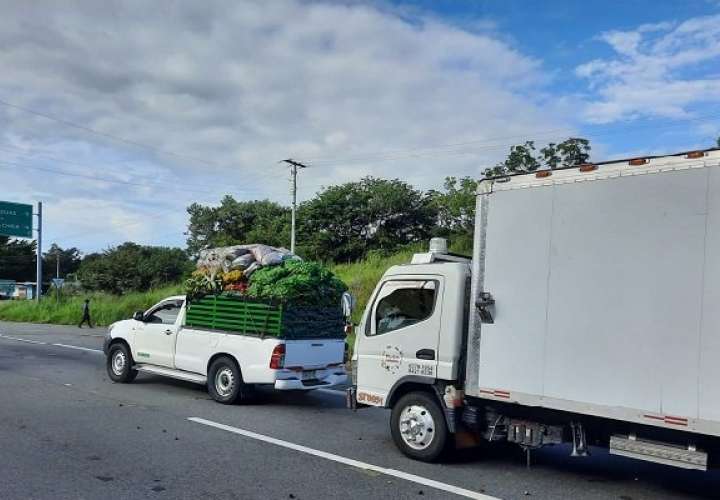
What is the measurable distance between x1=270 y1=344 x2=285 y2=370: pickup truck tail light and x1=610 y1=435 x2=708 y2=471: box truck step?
5339 millimetres

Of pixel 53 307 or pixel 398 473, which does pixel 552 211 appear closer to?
pixel 398 473

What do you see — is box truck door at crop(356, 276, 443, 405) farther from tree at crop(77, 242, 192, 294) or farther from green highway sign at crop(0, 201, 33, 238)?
tree at crop(77, 242, 192, 294)

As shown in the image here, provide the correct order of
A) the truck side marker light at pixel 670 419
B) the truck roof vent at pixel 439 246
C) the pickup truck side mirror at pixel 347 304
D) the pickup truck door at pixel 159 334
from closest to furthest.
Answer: the truck side marker light at pixel 670 419 < the truck roof vent at pixel 439 246 < the pickup truck side mirror at pixel 347 304 < the pickup truck door at pixel 159 334

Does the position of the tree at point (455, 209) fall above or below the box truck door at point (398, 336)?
above

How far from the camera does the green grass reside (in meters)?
34.3

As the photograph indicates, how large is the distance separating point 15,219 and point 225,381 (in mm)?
34136

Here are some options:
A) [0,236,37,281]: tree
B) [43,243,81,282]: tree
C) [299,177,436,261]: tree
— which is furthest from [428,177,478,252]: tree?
[43,243,81,282]: tree

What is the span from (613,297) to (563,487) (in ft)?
6.52

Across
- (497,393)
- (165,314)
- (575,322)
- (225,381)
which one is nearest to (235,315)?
(225,381)

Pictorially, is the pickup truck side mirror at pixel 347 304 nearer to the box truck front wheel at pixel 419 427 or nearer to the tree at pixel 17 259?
the box truck front wheel at pixel 419 427

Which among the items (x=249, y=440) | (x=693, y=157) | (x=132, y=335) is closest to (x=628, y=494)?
(x=693, y=157)

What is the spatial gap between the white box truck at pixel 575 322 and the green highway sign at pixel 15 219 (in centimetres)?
3719

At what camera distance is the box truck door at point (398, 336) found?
690cm

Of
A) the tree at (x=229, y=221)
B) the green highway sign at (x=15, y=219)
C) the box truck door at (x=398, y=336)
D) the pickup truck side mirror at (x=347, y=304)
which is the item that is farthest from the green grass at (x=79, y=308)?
the box truck door at (x=398, y=336)
